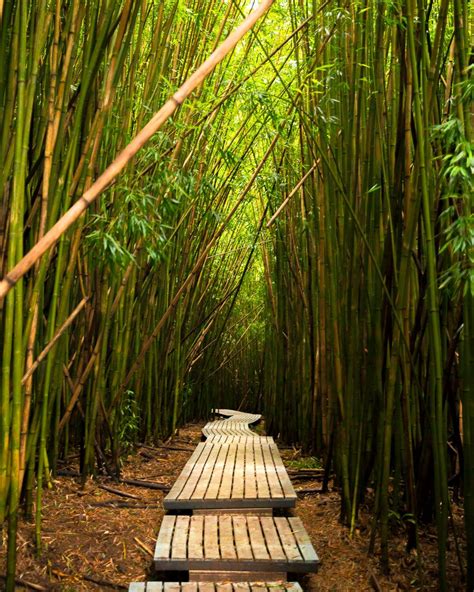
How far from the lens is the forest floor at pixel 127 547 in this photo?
1.86 meters

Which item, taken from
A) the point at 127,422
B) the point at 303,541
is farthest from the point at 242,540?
the point at 127,422

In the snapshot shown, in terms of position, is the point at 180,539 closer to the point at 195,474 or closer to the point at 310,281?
the point at 195,474

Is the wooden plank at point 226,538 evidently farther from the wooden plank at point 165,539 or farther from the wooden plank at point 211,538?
the wooden plank at point 165,539

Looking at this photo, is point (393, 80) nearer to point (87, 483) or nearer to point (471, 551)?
point (471, 551)

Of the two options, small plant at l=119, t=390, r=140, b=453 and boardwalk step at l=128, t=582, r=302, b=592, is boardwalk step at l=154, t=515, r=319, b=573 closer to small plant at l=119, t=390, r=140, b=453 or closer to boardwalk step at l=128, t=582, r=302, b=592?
boardwalk step at l=128, t=582, r=302, b=592

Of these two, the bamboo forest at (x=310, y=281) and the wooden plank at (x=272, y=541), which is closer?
the bamboo forest at (x=310, y=281)

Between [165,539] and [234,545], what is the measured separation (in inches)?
8.3

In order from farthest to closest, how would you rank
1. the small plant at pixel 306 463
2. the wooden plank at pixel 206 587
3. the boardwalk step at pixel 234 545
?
the small plant at pixel 306 463, the boardwalk step at pixel 234 545, the wooden plank at pixel 206 587

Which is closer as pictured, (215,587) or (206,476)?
(215,587)

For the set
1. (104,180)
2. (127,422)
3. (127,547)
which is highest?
(104,180)

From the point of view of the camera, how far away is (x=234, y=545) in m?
1.99

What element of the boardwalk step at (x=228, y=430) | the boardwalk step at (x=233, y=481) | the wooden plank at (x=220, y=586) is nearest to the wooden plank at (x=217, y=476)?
the boardwalk step at (x=233, y=481)

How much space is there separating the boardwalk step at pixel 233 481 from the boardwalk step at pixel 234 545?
8 cm

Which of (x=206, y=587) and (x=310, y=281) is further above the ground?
(x=310, y=281)
